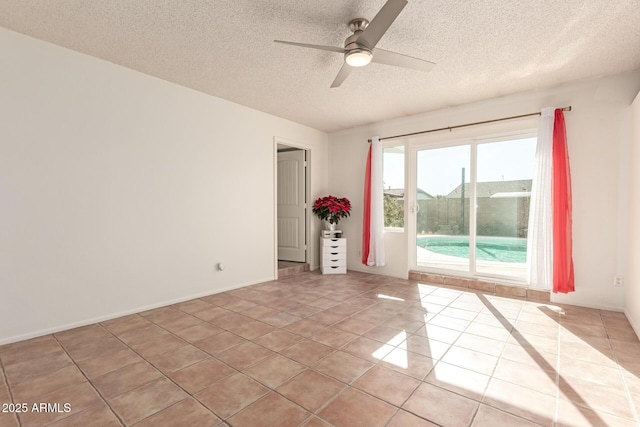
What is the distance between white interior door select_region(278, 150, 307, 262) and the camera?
17.9 ft

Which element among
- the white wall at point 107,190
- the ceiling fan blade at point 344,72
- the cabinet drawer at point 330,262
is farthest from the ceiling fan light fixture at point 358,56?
the cabinet drawer at point 330,262

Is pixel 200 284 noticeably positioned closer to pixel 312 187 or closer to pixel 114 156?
pixel 114 156

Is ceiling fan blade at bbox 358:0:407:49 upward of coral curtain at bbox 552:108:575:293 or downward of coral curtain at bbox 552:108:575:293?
upward

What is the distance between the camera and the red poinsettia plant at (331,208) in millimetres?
5098

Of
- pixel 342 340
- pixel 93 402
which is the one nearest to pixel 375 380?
pixel 342 340

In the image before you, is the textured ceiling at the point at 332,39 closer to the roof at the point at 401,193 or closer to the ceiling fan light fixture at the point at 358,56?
the ceiling fan light fixture at the point at 358,56

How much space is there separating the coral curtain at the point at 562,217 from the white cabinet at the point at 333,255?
9.40 ft

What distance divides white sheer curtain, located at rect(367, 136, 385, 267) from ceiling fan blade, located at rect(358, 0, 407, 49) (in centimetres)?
277

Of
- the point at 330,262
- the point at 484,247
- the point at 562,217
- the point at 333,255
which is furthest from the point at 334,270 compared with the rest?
the point at 562,217

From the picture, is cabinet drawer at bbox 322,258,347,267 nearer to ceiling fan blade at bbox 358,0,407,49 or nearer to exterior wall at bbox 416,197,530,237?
exterior wall at bbox 416,197,530,237

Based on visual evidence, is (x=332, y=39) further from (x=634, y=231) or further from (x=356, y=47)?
(x=634, y=231)

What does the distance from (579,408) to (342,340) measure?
1.53m

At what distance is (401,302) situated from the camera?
11.8 feet

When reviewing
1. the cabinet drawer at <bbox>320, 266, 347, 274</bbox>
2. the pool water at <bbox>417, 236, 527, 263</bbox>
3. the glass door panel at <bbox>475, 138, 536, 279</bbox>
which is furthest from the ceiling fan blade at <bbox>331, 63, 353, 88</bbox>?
the cabinet drawer at <bbox>320, 266, 347, 274</bbox>
